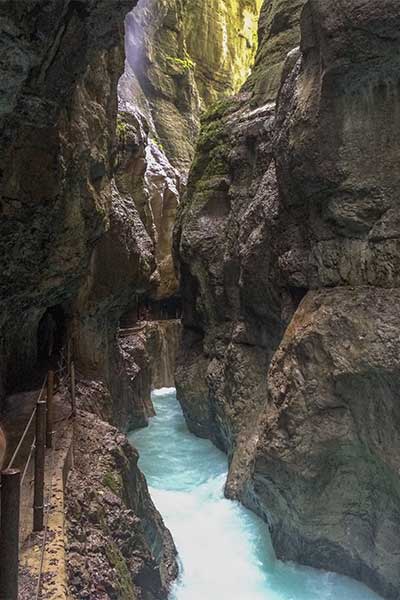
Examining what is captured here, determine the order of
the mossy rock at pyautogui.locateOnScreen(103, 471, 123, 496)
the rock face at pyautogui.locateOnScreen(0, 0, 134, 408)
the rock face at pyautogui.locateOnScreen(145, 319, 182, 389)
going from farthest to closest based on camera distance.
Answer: the rock face at pyautogui.locateOnScreen(145, 319, 182, 389) < the mossy rock at pyautogui.locateOnScreen(103, 471, 123, 496) < the rock face at pyautogui.locateOnScreen(0, 0, 134, 408)

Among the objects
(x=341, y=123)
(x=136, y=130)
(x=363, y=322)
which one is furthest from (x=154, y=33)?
(x=363, y=322)

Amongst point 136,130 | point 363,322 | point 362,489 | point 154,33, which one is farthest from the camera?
point 154,33

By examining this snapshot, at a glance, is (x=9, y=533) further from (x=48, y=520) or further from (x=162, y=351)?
(x=162, y=351)

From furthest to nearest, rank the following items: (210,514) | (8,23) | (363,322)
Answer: (210,514) < (363,322) < (8,23)

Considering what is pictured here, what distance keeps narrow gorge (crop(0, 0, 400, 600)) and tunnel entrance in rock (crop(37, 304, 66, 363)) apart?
1029 mm

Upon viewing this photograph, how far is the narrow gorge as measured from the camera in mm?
5266

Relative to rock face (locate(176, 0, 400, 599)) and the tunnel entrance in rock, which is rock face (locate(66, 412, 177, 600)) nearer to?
rock face (locate(176, 0, 400, 599))

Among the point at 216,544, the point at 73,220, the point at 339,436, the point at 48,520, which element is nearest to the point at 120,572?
the point at 48,520

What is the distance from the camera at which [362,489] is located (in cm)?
769

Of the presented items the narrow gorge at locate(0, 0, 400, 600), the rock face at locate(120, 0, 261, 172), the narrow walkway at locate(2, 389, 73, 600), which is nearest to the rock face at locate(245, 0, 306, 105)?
the narrow gorge at locate(0, 0, 400, 600)

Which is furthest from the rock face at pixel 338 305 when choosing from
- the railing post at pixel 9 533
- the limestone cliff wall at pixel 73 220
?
the railing post at pixel 9 533

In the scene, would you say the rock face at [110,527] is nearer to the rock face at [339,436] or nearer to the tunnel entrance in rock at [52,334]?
the rock face at [339,436]

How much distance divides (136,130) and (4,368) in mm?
9128

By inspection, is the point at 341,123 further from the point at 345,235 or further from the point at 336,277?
the point at 336,277
